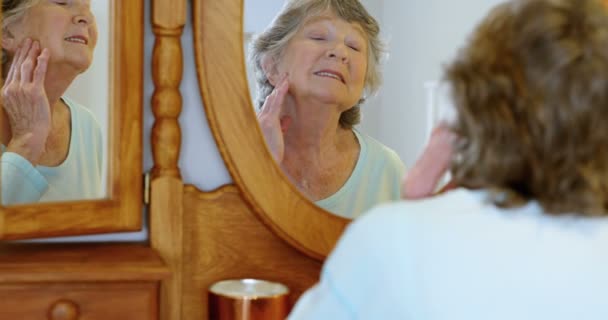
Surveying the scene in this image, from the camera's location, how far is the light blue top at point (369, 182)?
1.31m

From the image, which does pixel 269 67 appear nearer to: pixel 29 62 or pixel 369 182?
pixel 369 182

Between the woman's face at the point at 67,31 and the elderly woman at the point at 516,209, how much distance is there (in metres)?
0.59

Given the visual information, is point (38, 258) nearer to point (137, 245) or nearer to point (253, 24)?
point (137, 245)

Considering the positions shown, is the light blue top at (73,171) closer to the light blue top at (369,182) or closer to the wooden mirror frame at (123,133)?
the wooden mirror frame at (123,133)

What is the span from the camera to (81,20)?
1183 millimetres

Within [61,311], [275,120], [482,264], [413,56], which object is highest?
[413,56]

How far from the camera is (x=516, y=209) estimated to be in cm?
77

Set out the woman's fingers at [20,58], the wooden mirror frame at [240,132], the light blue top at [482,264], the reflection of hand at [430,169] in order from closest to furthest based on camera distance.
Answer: the light blue top at [482,264]
the reflection of hand at [430,169]
the woman's fingers at [20,58]
the wooden mirror frame at [240,132]

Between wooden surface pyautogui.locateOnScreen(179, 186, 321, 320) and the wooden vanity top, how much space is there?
8cm

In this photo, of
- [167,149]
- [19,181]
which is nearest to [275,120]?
[167,149]

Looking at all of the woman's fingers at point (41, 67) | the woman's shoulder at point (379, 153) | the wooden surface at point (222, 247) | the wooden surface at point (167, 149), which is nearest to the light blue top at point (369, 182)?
the woman's shoulder at point (379, 153)

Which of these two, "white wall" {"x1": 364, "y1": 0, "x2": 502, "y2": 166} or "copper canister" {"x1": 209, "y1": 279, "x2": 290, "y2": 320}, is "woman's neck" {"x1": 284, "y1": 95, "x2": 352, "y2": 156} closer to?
"white wall" {"x1": 364, "y1": 0, "x2": 502, "y2": 166}

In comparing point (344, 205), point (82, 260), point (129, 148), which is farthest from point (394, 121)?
point (82, 260)

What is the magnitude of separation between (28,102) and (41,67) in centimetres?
6
